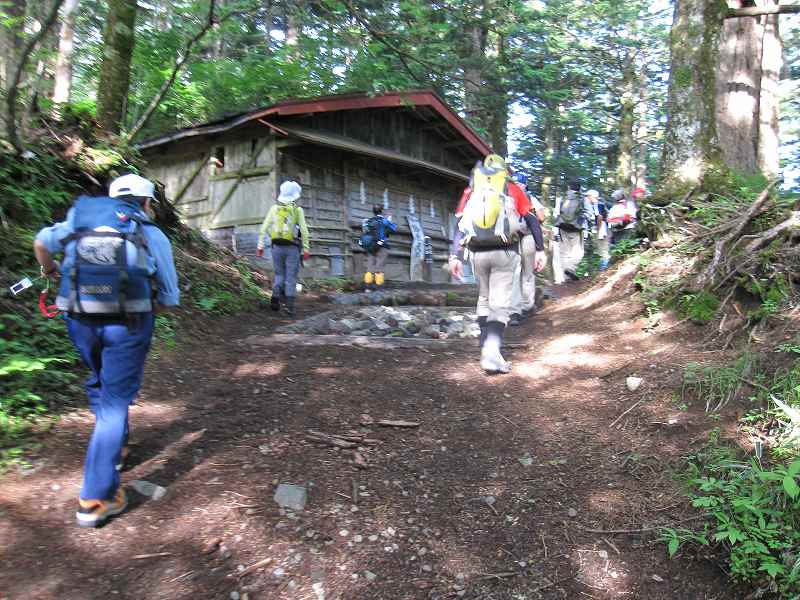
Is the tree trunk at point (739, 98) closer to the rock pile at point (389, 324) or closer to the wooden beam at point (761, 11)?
the wooden beam at point (761, 11)

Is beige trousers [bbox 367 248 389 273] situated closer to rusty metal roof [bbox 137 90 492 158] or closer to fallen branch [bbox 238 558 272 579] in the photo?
rusty metal roof [bbox 137 90 492 158]

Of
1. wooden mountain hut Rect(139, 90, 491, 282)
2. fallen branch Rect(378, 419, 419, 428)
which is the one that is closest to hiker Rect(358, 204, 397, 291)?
wooden mountain hut Rect(139, 90, 491, 282)

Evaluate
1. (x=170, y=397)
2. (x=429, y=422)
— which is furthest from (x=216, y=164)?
(x=429, y=422)

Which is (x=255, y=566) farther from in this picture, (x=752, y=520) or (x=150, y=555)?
(x=752, y=520)

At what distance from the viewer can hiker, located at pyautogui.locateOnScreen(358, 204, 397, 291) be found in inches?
483

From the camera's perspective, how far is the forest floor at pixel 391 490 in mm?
2443

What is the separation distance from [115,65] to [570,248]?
29.7ft

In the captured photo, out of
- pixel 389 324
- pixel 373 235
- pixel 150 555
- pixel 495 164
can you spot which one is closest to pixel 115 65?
pixel 389 324

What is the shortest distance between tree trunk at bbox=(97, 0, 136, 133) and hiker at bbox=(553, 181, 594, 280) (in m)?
8.01

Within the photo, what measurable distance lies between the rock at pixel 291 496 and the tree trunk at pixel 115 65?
6.49 m

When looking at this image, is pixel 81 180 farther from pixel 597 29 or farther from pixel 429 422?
pixel 597 29

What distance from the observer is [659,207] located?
641cm

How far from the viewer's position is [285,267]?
27.0 feet

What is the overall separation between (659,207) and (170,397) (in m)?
5.83
